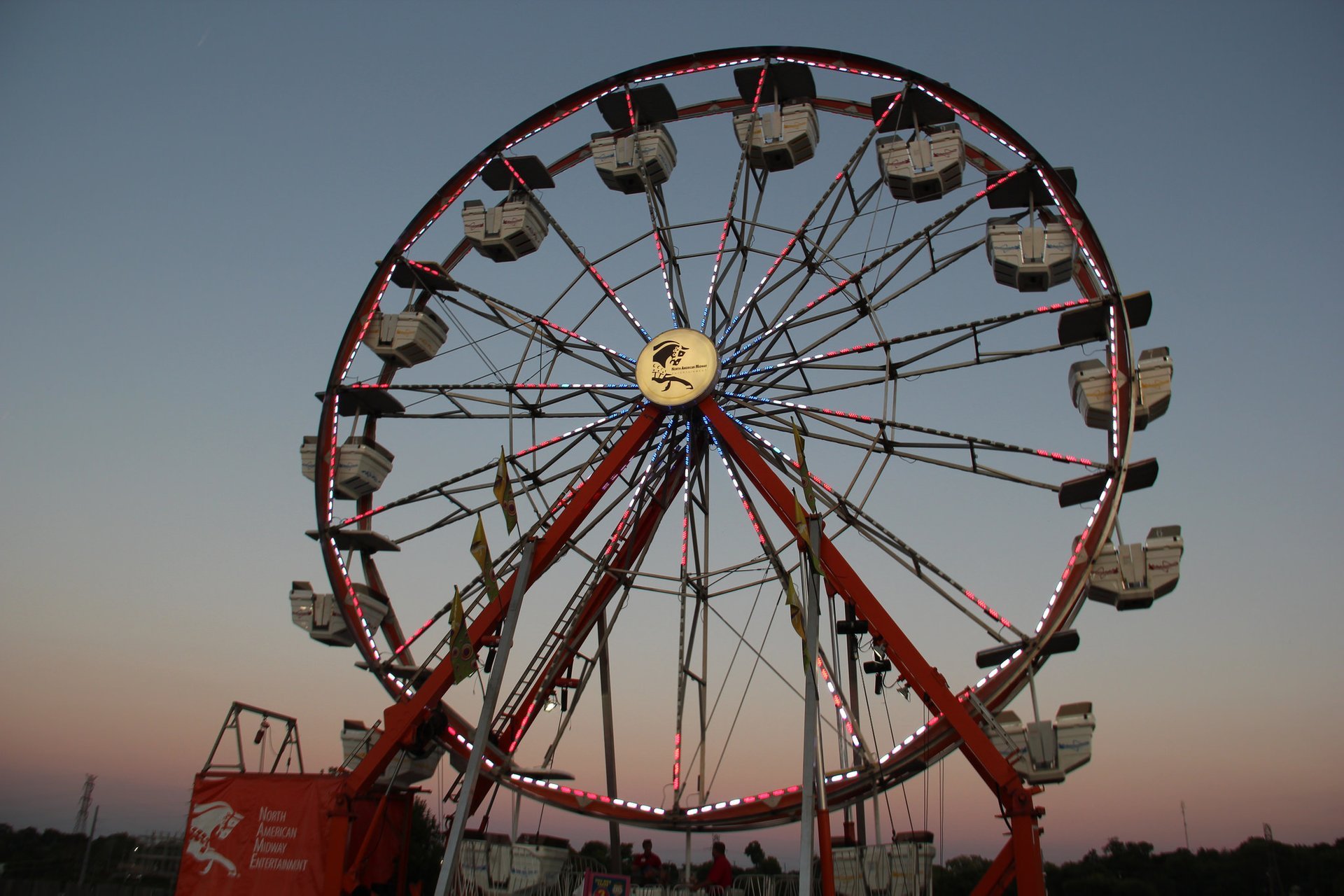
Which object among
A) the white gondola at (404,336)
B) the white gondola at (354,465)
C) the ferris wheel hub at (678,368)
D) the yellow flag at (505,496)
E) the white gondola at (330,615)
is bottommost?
Result: the white gondola at (330,615)

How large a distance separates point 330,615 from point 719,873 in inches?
262

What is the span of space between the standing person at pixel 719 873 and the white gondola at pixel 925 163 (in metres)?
9.31

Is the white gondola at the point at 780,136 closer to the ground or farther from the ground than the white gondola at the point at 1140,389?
farther from the ground

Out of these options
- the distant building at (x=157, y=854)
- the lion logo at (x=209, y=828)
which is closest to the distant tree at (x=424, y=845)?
the distant building at (x=157, y=854)

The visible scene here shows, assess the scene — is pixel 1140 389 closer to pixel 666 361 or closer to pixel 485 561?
pixel 666 361

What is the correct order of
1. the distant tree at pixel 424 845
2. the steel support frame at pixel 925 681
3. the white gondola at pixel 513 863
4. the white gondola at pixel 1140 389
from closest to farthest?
the steel support frame at pixel 925 681
the white gondola at pixel 513 863
the white gondola at pixel 1140 389
the distant tree at pixel 424 845

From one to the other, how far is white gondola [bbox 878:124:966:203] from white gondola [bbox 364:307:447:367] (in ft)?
24.4

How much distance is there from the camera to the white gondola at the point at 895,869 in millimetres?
11648

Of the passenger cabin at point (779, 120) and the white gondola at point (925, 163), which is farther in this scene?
the passenger cabin at point (779, 120)

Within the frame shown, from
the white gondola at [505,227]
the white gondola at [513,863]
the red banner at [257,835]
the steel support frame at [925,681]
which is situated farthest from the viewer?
the white gondola at [505,227]

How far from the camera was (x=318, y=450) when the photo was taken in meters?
16.4

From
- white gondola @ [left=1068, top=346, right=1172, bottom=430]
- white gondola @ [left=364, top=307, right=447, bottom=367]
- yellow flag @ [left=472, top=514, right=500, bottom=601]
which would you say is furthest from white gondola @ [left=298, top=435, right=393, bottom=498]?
white gondola @ [left=1068, top=346, right=1172, bottom=430]

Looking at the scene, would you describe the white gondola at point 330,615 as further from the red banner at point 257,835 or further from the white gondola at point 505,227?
the white gondola at point 505,227

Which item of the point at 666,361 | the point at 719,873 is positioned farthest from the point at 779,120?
the point at 719,873
